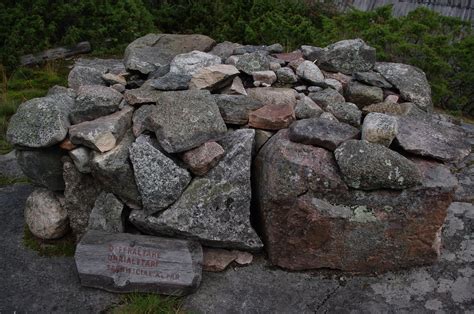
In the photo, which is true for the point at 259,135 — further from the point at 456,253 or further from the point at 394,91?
the point at 456,253

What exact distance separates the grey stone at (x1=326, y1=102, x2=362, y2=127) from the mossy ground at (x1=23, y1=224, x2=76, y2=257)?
9.19ft

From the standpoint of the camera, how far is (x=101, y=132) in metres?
4.37

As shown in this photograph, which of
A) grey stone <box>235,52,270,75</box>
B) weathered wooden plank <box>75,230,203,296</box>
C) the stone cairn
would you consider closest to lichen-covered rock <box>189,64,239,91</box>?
the stone cairn

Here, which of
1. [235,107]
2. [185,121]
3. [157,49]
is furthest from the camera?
[157,49]

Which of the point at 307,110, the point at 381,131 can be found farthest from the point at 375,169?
the point at 307,110

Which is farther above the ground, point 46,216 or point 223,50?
point 223,50

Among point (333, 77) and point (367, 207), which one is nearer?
point (367, 207)

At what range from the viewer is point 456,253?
15.0 feet

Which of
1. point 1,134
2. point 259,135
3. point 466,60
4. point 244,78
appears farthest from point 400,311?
point 1,134

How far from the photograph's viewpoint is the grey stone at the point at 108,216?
14.6 ft

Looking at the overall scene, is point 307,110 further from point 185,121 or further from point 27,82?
point 27,82

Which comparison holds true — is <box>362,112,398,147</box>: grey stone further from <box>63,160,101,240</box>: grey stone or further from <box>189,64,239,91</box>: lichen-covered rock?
<box>63,160,101,240</box>: grey stone

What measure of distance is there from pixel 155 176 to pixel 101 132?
0.64m

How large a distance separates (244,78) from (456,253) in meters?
2.70
